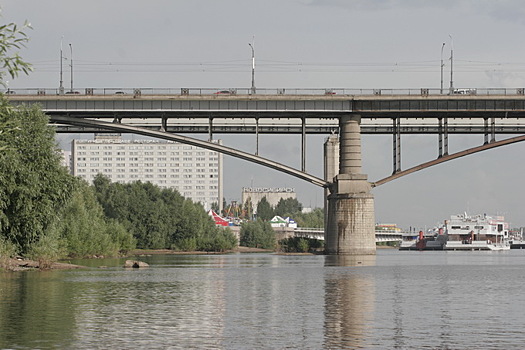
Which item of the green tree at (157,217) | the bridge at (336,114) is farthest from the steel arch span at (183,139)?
the green tree at (157,217)

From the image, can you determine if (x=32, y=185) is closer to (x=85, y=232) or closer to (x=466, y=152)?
(x=85, y=232)

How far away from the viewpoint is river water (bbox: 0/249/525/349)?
101ft

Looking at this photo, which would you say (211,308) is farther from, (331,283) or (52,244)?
(52,244)

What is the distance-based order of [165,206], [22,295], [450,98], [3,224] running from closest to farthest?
[22,295]
[3,224]
[450,98]
[165,206]

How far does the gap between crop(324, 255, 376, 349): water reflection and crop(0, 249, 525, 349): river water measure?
4 centimetres

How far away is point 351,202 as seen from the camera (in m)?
101

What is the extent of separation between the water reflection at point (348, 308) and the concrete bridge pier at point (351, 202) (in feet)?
79.4

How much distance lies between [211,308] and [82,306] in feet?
17.3

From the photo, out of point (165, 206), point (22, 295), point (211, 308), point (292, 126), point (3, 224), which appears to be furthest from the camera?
point (165, 206)

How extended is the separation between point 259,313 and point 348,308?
424 centimetres

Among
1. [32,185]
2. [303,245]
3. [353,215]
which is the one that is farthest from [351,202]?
[303,245]

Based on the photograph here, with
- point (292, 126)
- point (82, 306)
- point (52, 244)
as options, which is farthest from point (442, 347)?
point (292, 126)

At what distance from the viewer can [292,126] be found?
10681 centimetres

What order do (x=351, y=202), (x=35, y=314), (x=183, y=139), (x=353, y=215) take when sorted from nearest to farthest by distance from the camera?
1. (x=35, y=314)
2. (x=183, y=139)
3. (x=351, y=202)
4. (x=353, y=215)
